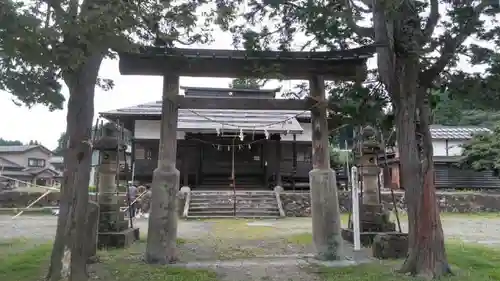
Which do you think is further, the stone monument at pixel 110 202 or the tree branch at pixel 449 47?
the stone monument at pixel 110 202

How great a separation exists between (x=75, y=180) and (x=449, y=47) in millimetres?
6322

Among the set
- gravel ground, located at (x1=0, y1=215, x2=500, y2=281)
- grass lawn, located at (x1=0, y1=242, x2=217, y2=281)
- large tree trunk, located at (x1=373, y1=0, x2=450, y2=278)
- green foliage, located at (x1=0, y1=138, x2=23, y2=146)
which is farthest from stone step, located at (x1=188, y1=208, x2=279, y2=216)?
green foliage, located at (x1=0, y1=138, x2=23, y2=146)

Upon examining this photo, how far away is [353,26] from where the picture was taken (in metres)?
7.27

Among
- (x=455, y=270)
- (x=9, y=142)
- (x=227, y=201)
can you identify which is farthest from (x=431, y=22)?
(x=9, y=142)

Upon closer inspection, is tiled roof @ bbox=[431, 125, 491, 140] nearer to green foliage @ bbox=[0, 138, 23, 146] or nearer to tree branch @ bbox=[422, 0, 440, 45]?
tree branch @ bbox=[422, 0, 440, 45]

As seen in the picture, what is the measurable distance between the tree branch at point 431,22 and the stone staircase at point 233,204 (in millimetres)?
12030

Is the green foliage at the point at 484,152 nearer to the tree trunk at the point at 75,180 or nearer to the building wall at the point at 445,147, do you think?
the building wall at the point at 445,147

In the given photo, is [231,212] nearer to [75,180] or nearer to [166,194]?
[166,194]

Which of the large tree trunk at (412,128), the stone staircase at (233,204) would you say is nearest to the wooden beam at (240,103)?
the large tree trunk at (412,128)

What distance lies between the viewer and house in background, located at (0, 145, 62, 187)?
129 ft

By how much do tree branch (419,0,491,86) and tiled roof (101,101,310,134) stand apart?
11.3m

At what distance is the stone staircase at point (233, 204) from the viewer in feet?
57.2

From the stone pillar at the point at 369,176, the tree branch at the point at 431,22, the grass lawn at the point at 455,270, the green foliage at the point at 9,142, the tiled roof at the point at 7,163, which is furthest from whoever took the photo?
the green foliage at the point at 9,142

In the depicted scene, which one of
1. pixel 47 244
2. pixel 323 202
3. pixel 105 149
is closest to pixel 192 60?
pixel 105 149
